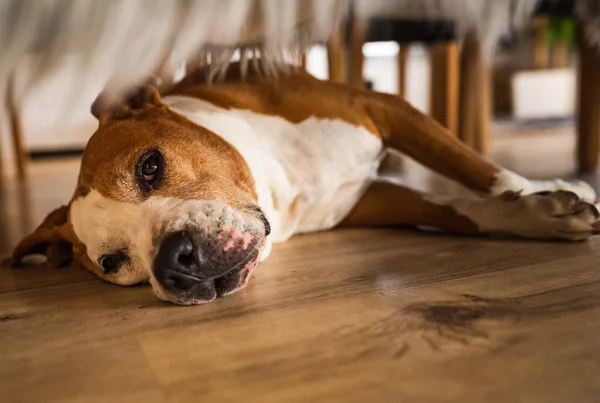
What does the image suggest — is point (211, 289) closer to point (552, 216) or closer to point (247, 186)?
point (247, 186)

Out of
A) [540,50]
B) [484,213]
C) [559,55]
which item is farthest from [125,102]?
[559,55]

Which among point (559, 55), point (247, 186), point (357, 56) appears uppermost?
point (357, 56)

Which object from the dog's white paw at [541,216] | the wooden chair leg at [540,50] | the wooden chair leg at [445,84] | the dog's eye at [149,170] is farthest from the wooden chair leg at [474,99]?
the wooden chair leg at [540,50]

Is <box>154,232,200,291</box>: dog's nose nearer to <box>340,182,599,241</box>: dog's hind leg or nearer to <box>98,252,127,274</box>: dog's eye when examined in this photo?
<box>98,252,127,274</box>: dog's eye

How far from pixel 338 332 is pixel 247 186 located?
518 mm

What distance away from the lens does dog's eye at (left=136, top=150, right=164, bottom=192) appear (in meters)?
1.26

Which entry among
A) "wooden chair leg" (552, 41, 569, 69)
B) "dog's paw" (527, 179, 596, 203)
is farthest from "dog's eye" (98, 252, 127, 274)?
"wooden chair leg" (552, 41, 569, 69)

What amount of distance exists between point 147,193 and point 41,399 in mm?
508

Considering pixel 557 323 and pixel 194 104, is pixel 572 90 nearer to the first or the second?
pixel 194 104

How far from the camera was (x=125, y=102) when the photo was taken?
4.82ft

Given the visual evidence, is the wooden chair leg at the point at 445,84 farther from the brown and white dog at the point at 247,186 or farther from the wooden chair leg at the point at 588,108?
the brown and white dog at the point at 247,186

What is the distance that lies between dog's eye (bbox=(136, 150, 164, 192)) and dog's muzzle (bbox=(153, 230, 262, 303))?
20 cm

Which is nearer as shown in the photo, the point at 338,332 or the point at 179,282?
the point at 338,332

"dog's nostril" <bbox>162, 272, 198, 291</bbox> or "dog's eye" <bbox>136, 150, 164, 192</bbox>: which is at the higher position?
"dog's eye" <bbox>136, 150, 164, 192</bbox>
